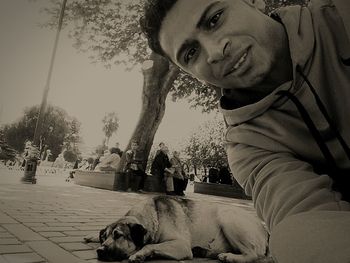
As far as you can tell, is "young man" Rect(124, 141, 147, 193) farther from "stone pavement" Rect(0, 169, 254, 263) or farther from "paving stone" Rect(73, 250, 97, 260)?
"paving stone" Rect(73, 250, 97, 260)

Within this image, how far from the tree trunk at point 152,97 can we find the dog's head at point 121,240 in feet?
37.5

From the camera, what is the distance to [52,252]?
312cm

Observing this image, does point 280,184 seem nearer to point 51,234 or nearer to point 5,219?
point 51,234

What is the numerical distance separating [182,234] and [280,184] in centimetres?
238

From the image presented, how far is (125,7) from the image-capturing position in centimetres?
1650

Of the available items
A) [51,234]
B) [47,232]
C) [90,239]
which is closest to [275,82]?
[90,239]

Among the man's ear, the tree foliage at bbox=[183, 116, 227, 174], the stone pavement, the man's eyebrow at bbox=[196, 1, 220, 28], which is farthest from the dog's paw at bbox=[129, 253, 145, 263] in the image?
the tree foliage at bbox=[183, 116, 227, 174]

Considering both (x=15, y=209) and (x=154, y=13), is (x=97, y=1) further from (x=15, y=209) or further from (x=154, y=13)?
(x=154, y=13)

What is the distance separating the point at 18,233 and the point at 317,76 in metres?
3.53

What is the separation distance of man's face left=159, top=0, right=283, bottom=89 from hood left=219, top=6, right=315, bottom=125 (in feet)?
0.30

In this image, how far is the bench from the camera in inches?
507

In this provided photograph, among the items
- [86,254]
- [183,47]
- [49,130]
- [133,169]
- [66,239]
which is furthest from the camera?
[49,130]

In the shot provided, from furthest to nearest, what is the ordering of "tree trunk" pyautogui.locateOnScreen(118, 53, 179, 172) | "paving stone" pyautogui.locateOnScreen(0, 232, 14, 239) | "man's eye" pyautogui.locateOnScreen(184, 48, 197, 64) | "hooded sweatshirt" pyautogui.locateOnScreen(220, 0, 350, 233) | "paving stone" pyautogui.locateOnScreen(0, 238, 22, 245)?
"tree trunk" pyautogui.locateOnScreen(118, 53, 179, 172) → "paving stone" pyautogui.locateOnScreen(0, 232, 14, 239) → "paving stone" pyautogui.locateOnScreen(0, 238, 22, 245) → "man's eye" pyautogui.locateOnScreen(184, 48, 197, 64) → "hooded sweatshirt" pyautogui.locateOnScreen(220, 0, 350, 233)

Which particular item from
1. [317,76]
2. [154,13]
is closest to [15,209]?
[154,13]
